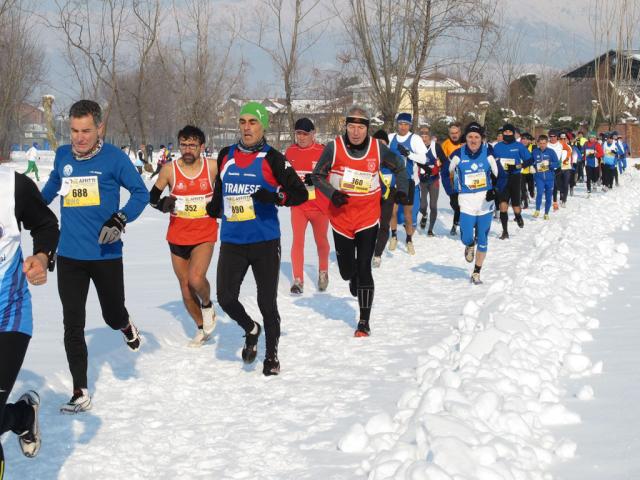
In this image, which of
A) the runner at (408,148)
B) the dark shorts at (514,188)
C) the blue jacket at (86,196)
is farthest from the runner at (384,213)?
the blue jacket at (86,196)

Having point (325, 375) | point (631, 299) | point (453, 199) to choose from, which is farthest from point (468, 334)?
point (453, 199)

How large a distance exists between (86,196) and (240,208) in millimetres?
1214

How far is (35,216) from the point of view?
144 inches

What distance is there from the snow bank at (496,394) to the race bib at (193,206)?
221cm

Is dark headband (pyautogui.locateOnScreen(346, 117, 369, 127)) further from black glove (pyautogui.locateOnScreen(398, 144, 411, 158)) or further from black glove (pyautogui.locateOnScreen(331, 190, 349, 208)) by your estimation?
black glove (pyautogui.locateOnScreen(398, 144, 411, 158))

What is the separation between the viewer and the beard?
21.5 feet

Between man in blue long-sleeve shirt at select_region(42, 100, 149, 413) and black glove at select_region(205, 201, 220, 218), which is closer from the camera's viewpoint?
man in blue long-sleeve shirt at select_region(42, 100, 149, 413)

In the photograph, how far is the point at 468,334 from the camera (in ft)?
20.8

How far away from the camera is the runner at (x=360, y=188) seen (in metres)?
7.33

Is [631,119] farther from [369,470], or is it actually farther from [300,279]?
[369,470]

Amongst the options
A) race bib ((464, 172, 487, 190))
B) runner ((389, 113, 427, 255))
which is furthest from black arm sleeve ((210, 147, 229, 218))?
runner ((389, 113, 427, 255))

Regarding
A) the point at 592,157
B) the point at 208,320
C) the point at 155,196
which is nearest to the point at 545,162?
the point at 592,157

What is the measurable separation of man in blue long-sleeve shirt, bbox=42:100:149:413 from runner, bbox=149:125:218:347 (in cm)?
122

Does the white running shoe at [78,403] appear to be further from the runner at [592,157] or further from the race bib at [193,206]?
the runner at [592,157]
